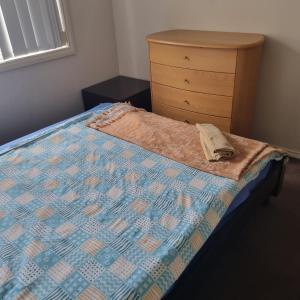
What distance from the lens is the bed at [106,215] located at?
1.08m

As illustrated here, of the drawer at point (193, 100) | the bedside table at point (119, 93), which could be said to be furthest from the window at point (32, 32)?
the drawer at point (193, 100)

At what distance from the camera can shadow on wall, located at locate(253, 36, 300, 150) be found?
2273mm

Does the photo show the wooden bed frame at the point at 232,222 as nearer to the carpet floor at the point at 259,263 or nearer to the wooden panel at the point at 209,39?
the carpet floor at the point at 259,263

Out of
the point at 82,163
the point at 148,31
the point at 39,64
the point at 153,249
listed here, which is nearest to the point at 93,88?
the point at 39,64

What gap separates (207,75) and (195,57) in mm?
167

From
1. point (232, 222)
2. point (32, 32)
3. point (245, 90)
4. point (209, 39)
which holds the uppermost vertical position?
point (32, 32)

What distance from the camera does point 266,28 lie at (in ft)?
7.42

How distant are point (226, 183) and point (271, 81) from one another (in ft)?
4.29

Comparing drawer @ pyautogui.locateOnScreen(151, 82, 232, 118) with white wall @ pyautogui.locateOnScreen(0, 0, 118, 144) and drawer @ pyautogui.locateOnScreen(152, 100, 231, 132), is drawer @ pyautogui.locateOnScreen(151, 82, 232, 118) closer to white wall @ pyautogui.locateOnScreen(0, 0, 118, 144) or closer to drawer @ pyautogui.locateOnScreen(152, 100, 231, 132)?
drawer @ pyautogui.locateOnScreen(152, 100, 231, 132)

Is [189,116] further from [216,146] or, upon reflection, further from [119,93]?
[216,146]

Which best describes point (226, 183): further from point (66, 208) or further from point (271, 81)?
point (271, 81)

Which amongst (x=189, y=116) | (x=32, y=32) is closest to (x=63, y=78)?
(x=32, y=32)

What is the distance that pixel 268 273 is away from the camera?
1.63m

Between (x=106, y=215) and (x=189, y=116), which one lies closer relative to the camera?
(x=106, y=215)
